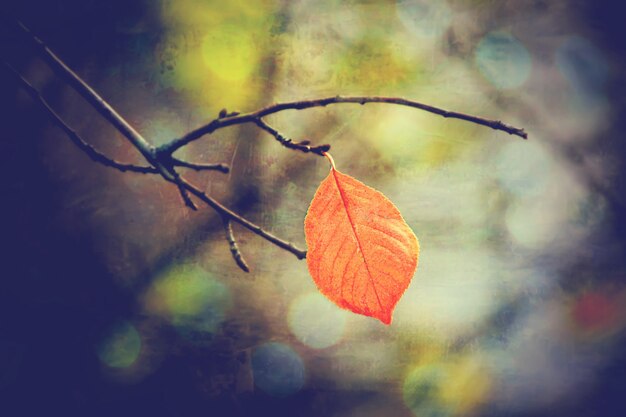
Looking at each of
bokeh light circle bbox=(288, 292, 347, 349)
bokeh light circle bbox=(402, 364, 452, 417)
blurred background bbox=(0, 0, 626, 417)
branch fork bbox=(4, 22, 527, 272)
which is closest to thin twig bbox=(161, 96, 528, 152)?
branch fork bbox=(4, 22, 527, 272)

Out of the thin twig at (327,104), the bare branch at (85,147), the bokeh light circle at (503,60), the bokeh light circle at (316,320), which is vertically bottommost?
the thin twig at (327,104)

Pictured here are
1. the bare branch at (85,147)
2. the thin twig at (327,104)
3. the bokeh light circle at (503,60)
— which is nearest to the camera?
the thin twig at (327,104)

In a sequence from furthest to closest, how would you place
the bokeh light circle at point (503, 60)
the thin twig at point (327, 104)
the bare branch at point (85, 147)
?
the bokeh light circle at point (503, 60) → the bare branch at point (85, 147) → the thin twig at point (327, 104)

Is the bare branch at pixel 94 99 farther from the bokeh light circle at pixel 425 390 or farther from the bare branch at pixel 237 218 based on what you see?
the bokeh light circle at pixel 425 390

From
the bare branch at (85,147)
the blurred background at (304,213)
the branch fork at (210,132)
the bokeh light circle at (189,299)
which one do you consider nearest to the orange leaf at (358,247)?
the branch fork at (210,132)

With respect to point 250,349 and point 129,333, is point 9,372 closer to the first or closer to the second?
point 129,333

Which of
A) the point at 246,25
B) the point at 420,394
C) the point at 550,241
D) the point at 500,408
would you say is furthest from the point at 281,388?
the point at 246,25
